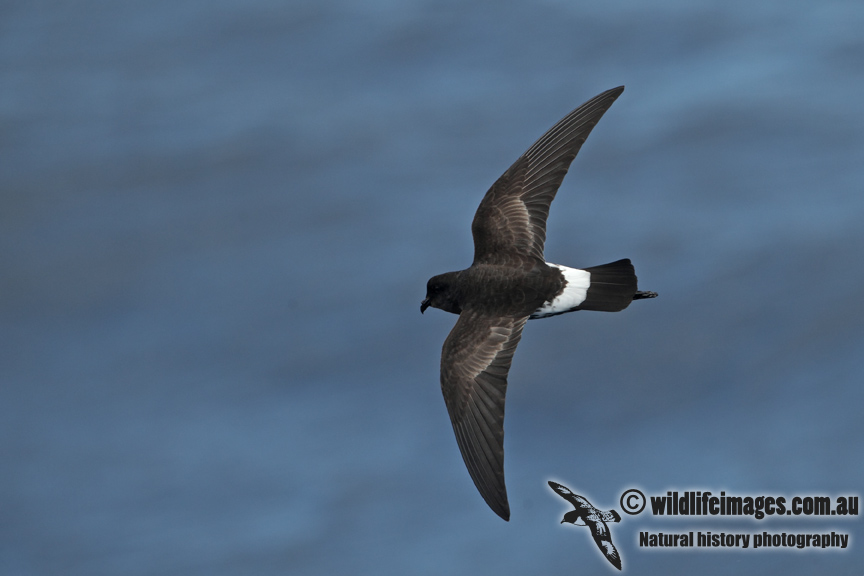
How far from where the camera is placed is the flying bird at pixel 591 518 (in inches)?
424

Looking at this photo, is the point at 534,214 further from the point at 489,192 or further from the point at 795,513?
the point at 795,513

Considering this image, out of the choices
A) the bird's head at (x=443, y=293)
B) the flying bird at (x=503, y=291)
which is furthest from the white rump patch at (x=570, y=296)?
the bird's head at (x=443, y=293)

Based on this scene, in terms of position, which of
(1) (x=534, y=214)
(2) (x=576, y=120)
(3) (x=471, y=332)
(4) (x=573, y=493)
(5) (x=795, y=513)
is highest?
(2) (x=576, y=120)

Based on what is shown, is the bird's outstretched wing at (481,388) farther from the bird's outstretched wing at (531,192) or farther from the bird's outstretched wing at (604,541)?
the bird's outstretched wing at (604,541)

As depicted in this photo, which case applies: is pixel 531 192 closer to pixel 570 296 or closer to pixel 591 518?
pixel 570 296

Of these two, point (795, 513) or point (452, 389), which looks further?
point (795, 513)

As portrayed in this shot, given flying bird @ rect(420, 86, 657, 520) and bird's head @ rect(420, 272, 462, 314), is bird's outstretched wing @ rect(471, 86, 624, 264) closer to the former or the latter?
flying bird @ rect(420, 86, 657, 520)

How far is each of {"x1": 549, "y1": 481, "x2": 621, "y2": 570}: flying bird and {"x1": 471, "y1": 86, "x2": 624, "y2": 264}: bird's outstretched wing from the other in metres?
2.35

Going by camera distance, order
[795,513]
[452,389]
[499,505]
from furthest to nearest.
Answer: [795,513], [452,389], [499,505]

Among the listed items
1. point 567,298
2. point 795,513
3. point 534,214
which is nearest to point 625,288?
point 567,298

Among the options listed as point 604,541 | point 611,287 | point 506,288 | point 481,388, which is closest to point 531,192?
point 506,288

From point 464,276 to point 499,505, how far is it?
2308 millimetres

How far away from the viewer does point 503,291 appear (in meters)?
10.4

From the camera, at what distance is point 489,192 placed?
37.0 feet
